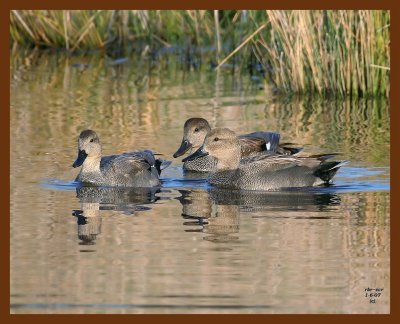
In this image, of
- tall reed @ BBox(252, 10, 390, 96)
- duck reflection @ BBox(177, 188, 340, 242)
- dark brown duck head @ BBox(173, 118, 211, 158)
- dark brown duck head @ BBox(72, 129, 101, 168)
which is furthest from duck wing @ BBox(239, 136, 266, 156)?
tall reed @ BBox(252, 10, 390, 96)

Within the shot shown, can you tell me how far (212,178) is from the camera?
1206 centimetres

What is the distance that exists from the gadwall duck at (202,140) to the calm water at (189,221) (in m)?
0.24

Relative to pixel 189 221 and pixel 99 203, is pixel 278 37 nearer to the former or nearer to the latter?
pixel 99 203

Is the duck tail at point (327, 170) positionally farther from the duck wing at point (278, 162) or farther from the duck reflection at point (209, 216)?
the duck reflection at point (209, 216)

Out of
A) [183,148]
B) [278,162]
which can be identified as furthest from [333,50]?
[278,162]

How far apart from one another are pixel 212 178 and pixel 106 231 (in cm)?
271

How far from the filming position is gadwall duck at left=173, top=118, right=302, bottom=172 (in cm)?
1299

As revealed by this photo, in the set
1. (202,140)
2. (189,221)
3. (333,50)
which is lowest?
(189,221)

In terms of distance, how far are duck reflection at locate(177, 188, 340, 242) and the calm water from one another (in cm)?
2

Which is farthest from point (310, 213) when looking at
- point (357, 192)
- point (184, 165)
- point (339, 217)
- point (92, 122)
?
point (92, 122)

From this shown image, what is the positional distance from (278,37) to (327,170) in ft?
17.1

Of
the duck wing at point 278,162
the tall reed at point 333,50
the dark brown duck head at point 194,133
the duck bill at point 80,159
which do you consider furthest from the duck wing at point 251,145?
the tall reed at point 333,50

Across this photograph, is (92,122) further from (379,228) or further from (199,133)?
(379,228)

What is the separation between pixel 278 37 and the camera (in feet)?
53.9
